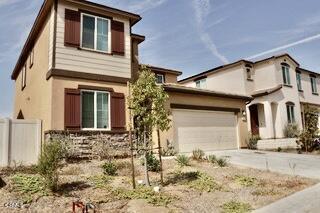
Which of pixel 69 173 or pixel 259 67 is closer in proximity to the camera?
pixel 69 173

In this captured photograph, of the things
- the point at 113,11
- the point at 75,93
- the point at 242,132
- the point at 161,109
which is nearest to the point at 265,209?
the point at 161,109

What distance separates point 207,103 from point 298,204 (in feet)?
37.4

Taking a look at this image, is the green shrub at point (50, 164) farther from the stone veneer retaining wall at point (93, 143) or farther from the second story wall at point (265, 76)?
the second story wall at point (265, 76)

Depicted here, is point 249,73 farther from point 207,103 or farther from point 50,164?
point 50,164

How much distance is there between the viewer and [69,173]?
34.8ft

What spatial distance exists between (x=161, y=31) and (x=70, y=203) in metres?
13.3

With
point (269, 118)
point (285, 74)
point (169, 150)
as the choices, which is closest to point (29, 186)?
point (169, 150)

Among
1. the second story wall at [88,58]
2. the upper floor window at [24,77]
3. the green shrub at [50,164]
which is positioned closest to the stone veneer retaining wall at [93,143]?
the second story wall at [88,58]

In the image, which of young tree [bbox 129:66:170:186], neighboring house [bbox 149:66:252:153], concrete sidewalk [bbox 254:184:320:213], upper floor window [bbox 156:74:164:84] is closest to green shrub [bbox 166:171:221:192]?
young tree [bbox 129:66:170:186]

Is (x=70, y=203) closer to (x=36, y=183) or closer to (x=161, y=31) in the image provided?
(x=36, y=183)

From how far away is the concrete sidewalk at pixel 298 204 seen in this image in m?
7.54

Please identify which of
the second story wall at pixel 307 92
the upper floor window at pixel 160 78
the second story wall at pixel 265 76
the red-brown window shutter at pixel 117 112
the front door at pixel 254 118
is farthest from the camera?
the second story wall at pixel 307 92

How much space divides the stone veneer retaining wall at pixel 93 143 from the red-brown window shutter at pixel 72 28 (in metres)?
4.12

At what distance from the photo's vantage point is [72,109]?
13531 millimetres
